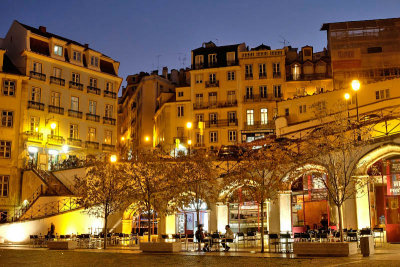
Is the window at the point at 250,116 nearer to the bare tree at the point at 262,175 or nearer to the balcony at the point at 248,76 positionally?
the balcony at the point at 248,76

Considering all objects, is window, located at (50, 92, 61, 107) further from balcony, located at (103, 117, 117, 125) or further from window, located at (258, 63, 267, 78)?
window, located at (258, 63, 267, 78)

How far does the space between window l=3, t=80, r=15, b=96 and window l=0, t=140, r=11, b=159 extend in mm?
4484

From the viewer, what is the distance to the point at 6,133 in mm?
44219

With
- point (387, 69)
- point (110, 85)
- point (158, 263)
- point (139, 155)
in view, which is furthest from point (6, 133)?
point (387, 69)

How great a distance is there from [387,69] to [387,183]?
101 ft

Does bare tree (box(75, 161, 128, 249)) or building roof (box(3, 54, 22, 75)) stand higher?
building roof (box(3, 54, 22, 75))

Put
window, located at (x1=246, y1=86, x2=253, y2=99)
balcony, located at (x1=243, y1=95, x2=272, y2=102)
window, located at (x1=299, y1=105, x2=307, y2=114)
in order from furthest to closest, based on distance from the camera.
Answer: window, located at (x1=246, y1=86, x2=253, y2=99), balcony, located at (x1=243, y1=95, x2=272, y2=102), window, located at (x1=299, y1=105, x2=307, y2=114)

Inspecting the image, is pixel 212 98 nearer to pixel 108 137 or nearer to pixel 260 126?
pixel 260 126

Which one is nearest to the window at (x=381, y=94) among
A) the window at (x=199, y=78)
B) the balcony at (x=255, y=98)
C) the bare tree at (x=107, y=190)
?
the balcony at (x=255, y=98)

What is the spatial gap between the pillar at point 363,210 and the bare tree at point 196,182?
25.3ft

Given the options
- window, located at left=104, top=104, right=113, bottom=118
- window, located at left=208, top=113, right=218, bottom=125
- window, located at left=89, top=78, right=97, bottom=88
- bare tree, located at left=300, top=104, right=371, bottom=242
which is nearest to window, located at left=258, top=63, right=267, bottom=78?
window, located at left=208, top=113, right=218, bottom=125

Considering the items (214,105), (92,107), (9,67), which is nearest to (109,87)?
(92,107)

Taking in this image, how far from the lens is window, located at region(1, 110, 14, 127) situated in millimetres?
44438

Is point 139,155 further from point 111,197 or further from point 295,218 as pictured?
point 295,218
